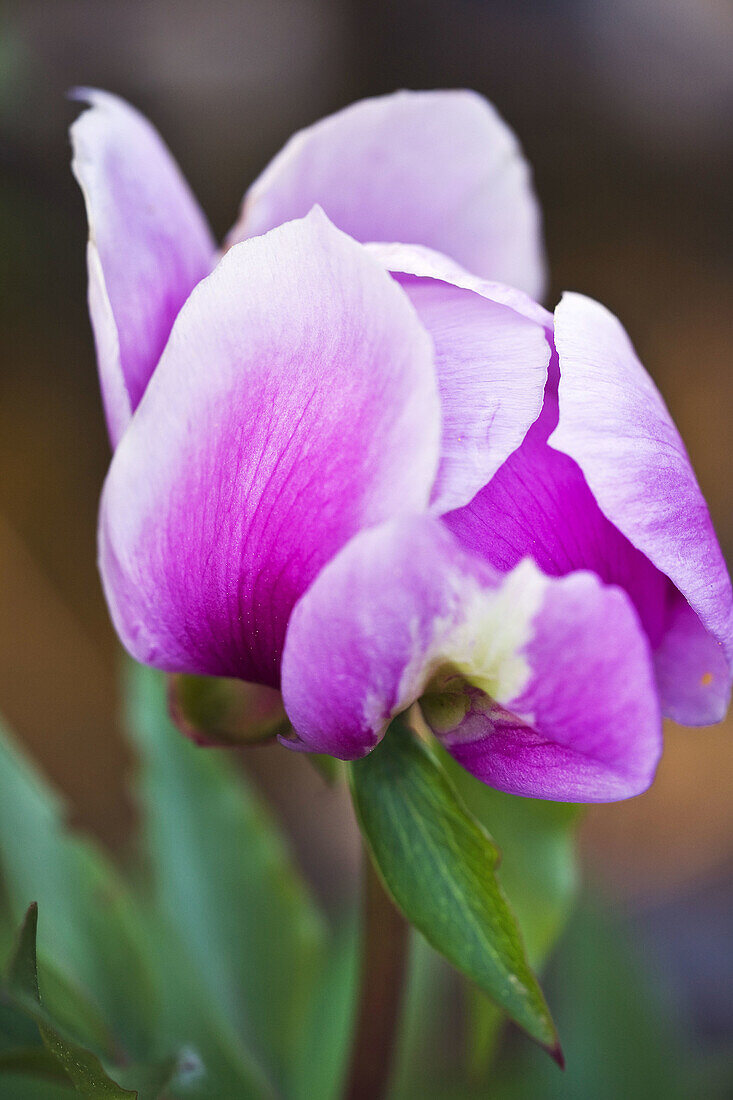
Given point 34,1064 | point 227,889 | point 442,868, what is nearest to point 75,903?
point 227,889

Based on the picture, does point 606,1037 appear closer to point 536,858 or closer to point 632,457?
point 536,858

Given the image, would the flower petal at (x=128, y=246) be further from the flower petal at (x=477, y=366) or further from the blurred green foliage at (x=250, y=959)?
the blurred green foliage at (x=250, y=959)

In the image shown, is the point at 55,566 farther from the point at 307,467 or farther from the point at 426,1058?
the point at 307,467

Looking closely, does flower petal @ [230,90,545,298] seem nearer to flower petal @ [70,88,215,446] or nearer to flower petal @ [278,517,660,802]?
flower petal @ [70,88,215,446]

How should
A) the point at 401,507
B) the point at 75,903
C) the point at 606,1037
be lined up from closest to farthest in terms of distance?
the point at 401,507
the point at 75,903
the point at 606,1037

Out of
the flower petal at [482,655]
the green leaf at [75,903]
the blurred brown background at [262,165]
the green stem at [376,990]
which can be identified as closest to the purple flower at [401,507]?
the flower petal at [482,655]

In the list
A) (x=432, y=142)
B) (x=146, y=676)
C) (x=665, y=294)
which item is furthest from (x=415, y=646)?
(x=665, y=294)

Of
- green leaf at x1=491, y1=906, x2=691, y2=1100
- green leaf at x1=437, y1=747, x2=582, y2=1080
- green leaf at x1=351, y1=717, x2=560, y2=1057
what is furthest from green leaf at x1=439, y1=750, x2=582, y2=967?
green leaf at x1=491, y1=906, x2=691, y2=1100
